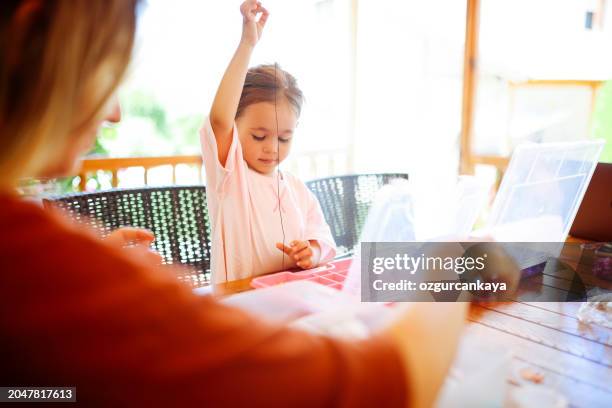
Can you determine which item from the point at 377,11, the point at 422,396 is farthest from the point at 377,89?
the point at 422,396

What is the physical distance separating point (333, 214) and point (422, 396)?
1318 mm

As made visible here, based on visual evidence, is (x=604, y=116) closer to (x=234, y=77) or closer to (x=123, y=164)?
(x=234, y=77)

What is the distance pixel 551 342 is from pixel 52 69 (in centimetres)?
69

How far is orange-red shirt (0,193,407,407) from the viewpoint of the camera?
0.80 ft

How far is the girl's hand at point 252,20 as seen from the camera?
95 cm

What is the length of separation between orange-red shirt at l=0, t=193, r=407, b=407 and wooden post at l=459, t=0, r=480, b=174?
267cm

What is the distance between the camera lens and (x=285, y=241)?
1208 mm

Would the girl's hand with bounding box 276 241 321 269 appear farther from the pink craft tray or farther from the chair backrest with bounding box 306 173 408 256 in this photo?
the chair backrest with bounding box 306 173 408 256

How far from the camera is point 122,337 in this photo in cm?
25

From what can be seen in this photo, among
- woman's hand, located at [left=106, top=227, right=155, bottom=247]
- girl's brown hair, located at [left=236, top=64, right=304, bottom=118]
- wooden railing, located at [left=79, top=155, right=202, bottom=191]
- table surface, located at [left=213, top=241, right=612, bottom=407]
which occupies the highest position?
girl's brown hair, located at [left=236, top=64, right=304, bottom=118]

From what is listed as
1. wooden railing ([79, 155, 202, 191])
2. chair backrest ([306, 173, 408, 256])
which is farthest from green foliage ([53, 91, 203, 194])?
chair backrest ([306, 173, 408, 256])

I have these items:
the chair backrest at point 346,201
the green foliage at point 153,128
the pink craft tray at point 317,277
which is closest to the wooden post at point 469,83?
the chair backrest at point 346,201

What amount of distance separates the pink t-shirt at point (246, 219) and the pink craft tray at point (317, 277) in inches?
5.7

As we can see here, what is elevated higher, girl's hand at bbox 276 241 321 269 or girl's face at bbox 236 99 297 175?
girl's face at bbox 236 99 297 175
